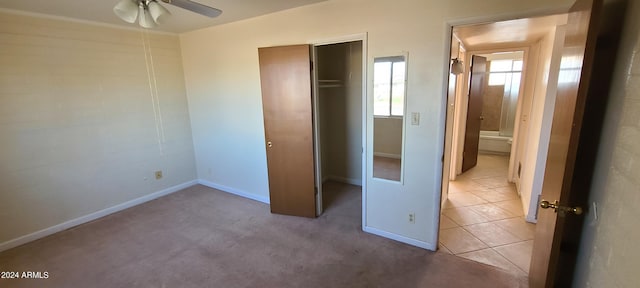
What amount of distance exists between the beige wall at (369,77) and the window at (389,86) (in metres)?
0.08

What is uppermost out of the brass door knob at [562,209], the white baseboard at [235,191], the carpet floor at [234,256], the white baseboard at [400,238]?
the brass door knob at [562,209]

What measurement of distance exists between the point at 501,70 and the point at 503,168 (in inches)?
103

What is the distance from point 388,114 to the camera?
2.63 meters

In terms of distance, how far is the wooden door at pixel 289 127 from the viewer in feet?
9.78

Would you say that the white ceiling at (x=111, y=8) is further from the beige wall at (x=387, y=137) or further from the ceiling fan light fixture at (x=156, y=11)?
the beige wall at (x=387, y=137)

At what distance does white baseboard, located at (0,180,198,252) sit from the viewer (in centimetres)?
287

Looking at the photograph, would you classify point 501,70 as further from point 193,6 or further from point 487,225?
point 193,6

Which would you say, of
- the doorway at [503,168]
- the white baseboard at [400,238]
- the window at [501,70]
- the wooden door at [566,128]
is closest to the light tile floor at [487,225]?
the doorway at [503,168]

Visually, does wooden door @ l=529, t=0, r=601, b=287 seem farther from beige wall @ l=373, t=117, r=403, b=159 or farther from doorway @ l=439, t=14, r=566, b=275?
beige wall @ l=373, t=117, r=403, b=159

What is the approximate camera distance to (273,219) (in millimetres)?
3332

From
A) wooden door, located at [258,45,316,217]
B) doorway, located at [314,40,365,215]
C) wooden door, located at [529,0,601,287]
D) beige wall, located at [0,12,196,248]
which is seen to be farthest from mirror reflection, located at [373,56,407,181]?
beige wall, located at [0,12,196,248]

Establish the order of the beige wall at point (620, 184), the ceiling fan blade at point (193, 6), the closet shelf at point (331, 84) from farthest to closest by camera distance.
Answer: the closet shelf at point (331, 84) < the ceiling fan blade at point (193, 6) < the beige wall at point (620, 184)

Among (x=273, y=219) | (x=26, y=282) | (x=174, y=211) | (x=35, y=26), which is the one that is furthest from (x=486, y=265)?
(x=35, y=26)

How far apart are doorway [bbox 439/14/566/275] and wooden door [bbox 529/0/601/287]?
83cm
